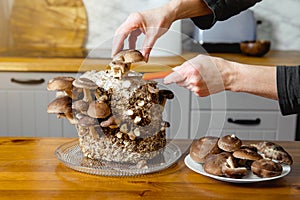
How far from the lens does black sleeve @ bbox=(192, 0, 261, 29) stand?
57.9 inches

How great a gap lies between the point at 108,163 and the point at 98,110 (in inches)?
6.1

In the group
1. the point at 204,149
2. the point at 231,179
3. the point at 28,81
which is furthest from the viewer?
the point at 28,81

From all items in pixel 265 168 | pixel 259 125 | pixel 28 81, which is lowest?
pixel 259 125

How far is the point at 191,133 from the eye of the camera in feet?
4.22

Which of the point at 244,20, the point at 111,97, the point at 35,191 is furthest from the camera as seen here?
the point at 244,20

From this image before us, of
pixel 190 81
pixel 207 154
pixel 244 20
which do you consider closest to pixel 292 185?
pixel 207 154

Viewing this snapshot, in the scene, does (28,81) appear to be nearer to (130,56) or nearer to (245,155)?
(130,56)

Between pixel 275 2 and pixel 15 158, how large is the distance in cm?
205

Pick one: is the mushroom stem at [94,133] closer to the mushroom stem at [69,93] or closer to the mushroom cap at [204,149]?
the mushroom stem at [69,93]

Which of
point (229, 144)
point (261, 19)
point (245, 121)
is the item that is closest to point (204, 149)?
point (229, 144)

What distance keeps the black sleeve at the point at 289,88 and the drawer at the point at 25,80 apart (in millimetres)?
1353

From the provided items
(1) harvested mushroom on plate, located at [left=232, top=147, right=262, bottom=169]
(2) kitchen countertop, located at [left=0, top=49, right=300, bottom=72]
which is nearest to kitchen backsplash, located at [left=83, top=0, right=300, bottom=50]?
(2) kitchen countertop, located at [left=0, top=49, right=300, bottom=72]

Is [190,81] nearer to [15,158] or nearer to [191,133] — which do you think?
[191,133]

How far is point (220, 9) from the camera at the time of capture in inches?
58.2
